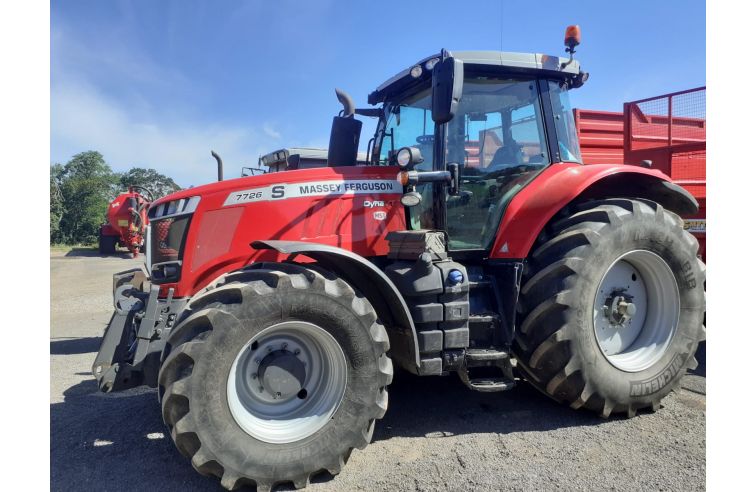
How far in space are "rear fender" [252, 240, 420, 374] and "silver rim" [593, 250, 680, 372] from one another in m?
1.47

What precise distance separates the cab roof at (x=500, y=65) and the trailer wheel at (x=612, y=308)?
109 cm

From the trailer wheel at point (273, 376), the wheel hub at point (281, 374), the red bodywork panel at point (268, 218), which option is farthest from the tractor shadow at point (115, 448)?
the red bodywork panel at point (268, 218)

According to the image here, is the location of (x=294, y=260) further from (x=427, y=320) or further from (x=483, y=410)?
(x=483, y=410)

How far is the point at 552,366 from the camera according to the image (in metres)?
3.28

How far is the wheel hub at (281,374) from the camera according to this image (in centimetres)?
275

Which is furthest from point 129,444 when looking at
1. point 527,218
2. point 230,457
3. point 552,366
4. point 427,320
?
point 527,218

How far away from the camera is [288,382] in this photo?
279 centimetres

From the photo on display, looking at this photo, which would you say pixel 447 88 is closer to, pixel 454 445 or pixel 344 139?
pixel 344 139

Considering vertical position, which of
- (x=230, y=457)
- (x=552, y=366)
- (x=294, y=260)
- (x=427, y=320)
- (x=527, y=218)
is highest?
(x=527, y=218)

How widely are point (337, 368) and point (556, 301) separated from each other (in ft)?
4.91

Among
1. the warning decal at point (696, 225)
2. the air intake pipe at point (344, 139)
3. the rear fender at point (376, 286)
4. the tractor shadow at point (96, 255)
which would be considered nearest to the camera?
the rear fender at point (376, 286)

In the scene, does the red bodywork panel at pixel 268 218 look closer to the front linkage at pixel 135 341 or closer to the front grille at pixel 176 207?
the front grille at pixel 176 207

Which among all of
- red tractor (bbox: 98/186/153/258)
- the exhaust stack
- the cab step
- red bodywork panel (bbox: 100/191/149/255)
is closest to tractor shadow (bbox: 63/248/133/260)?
red tractor (bbox: 98/186/153/258)

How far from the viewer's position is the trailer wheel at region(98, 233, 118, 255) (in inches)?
698
